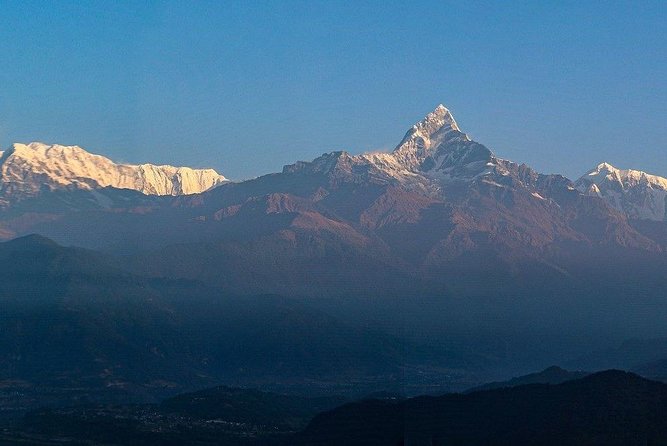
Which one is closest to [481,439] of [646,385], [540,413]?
[540,413]

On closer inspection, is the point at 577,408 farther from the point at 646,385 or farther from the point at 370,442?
the point at 370,442

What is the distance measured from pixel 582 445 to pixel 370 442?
3022 centimetres

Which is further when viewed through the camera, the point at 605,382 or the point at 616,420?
the point at 605,382

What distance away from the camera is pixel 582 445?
179 m

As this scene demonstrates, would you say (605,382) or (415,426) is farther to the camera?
(605,382)

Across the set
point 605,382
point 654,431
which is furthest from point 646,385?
point 654,431

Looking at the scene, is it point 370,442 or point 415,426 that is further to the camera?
point 370,442

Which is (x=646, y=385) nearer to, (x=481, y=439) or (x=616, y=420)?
(x=616, y=420)

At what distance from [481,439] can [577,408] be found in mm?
14759

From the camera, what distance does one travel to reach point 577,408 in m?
193

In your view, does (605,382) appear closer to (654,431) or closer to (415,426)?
(654,431)

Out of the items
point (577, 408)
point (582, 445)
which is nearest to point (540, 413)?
point (577, 408)

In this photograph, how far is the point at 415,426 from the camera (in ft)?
582

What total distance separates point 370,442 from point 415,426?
59.4 ft
